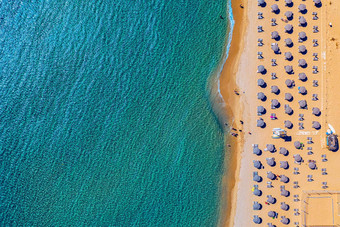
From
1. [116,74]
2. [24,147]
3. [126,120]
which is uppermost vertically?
[116,74]

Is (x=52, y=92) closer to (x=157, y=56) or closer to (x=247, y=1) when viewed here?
(x=157, y=56)

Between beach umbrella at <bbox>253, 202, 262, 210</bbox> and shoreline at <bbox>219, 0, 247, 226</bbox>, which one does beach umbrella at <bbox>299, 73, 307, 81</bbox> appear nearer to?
shoreline at <bbox>219, 0, 247, 226</bbox>

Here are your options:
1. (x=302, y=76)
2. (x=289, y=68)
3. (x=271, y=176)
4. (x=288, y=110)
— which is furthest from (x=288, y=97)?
(x=271, y=176)

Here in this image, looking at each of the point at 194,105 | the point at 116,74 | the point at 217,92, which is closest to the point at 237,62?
the point at 217,92

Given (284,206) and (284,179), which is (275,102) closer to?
(284,179)

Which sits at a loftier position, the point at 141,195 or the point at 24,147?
the point at 24,147

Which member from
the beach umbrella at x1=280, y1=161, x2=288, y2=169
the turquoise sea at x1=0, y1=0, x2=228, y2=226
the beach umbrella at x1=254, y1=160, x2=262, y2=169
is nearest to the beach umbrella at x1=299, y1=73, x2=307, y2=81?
the turquoise sea at x1=0, y1=0, x2=228, y2=226

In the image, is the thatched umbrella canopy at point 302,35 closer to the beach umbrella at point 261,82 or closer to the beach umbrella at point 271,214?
the beach umbrella at point 261,82
